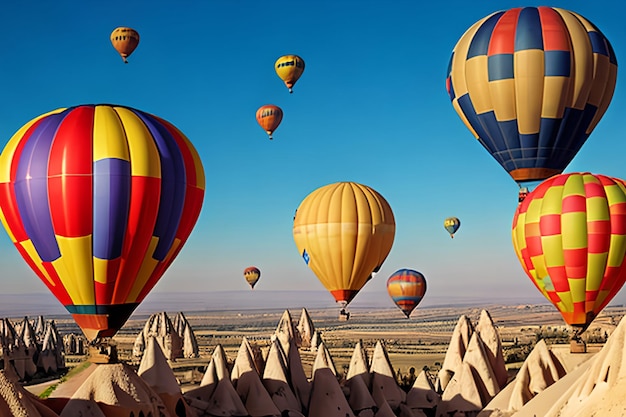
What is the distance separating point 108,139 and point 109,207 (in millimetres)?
1624

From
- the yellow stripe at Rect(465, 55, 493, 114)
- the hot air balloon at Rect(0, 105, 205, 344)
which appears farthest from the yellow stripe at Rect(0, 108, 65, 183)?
the yellow stripe at Rect(465, 55, 493, 114)

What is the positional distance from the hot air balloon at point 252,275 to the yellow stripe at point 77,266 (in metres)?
47.4

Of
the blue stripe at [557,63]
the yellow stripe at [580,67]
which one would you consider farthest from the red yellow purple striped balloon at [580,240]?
the blue stripe at [557,63]

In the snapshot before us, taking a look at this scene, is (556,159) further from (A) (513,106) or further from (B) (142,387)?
(B) (142,387)

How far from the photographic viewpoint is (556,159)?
88.6 feet

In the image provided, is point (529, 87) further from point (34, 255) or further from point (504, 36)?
point (34, 255)

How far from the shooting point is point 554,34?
87.2ft

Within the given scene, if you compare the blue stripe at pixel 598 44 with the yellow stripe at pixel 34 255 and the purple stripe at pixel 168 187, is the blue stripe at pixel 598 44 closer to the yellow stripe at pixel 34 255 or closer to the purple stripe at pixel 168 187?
the purple stripe at pixel 168 187

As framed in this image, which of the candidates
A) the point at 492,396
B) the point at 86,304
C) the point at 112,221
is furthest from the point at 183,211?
the point at 492,396

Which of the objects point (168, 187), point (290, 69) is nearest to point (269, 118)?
point (290, 69)

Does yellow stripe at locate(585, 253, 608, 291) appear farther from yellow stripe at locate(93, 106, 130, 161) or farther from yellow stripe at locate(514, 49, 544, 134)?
yellow stripe at locate(93, 106, 130, 161)

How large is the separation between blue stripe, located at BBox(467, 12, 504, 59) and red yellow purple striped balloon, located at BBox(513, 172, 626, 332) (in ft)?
16.1

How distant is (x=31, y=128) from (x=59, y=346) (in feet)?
100

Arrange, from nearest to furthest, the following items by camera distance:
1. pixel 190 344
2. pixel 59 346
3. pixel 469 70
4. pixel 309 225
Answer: pixel 469 70
pixel 309 225
pixel 59 346
pixel 190 344
